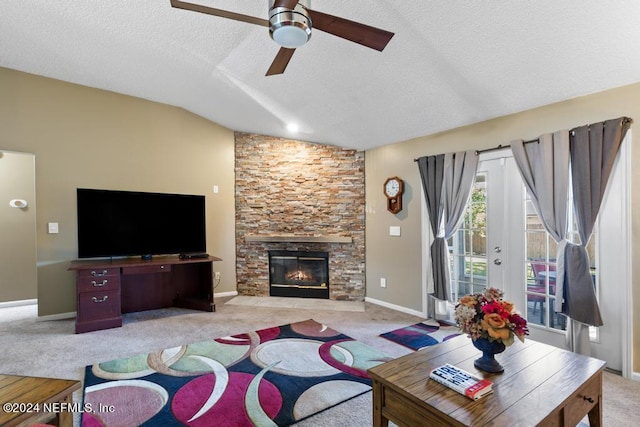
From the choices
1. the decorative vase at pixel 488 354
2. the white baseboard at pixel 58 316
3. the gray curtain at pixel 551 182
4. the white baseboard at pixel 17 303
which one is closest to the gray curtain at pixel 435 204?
the gray curtain at pixel 551 182

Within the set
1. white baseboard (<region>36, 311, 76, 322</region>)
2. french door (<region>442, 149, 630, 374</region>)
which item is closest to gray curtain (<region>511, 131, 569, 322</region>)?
french door (<region>442, 149, 630, 374</region>)

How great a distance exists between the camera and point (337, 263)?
4.94m

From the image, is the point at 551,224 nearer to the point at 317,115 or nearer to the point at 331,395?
the point at 331,395

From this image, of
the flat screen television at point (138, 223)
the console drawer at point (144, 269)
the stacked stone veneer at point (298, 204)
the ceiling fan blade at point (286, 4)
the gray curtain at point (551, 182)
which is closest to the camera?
the ceiling fan blade at point (286, 4)

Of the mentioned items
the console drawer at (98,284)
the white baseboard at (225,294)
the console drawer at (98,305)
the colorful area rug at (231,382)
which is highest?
the console drawer at (98,284)

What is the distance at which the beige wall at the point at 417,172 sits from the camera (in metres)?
2.51

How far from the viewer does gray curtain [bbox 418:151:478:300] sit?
3.55 meters

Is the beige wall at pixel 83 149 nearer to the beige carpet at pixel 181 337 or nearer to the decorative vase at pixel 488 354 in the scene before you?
the beige carpet at pixel 181 337

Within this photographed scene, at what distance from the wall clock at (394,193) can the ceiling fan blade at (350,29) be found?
258 cm

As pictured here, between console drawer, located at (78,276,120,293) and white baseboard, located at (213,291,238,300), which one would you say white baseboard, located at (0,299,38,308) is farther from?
white baseboard, located at (213,291,238,300)

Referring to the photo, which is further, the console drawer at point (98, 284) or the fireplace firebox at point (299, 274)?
the fireplace firebox at point (299, 274)

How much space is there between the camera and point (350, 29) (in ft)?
5.79

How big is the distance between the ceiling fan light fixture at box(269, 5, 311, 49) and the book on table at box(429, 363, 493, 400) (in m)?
1.97

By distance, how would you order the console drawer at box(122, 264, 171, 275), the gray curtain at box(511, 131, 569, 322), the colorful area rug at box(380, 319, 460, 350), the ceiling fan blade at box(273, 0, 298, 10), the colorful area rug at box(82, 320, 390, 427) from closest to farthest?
the ceiling fan blade at box(273, 0, 298, 10) < the colorful area rug at box(82, 320, 390, 427) < the gray curtain at box(511, 131, 569, 322) < the colorful area rug at box(380, 319, 460, 350) < the console drawer at box(122, 264, 171, 275)
